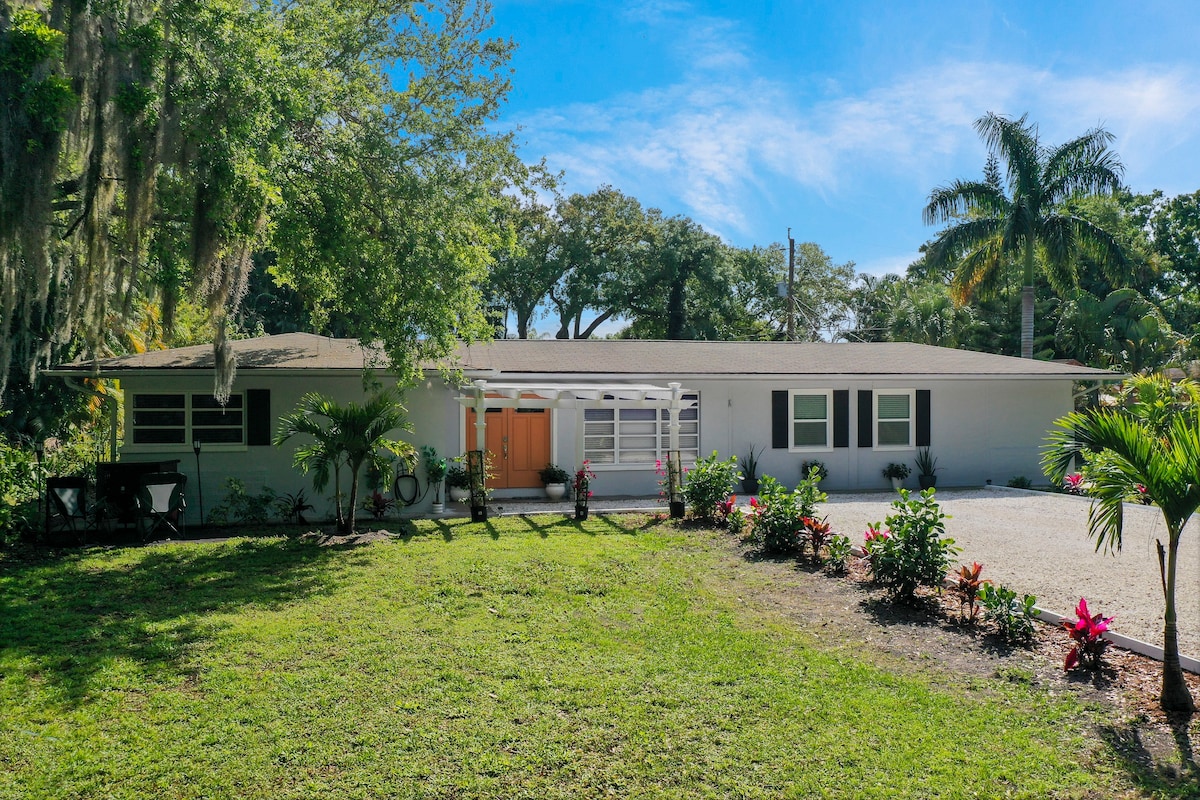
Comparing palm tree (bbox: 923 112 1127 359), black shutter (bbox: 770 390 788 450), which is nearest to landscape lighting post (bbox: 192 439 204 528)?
black shutter (bbox: 770 390 788 450)

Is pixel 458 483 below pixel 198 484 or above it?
below

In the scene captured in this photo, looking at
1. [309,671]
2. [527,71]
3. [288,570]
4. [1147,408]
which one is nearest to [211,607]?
[288,570]

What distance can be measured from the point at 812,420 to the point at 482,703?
38.9ft

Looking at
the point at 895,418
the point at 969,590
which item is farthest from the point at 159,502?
the point at 895,418

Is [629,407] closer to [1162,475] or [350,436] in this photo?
[350,436]

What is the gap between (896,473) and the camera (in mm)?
15156

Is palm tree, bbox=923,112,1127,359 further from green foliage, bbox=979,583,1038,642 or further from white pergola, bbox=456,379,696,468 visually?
green foliage, bbox=979,583,1038,642

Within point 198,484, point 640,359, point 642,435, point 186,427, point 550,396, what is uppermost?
point 640,359

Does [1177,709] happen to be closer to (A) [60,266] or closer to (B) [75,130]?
(B) [75,130]

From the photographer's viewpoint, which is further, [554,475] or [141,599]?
[554,475]

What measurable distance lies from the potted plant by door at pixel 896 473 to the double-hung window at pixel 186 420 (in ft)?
40.5

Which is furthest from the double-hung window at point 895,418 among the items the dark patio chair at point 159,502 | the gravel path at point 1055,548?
the dark patio chair at point 159,502

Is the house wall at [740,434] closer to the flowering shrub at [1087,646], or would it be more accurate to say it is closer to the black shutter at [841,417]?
the black shutter at [841,417]

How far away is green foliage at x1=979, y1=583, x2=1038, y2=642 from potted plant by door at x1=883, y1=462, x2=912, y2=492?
9.77 meters
